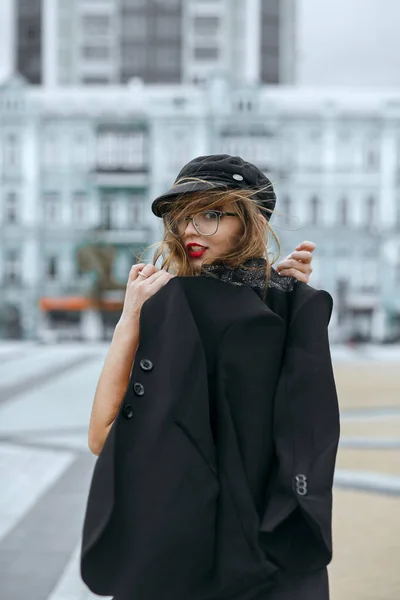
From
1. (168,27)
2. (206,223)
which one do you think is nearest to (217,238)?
(206,223)

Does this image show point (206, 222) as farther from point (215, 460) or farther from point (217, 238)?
point (215, 460)

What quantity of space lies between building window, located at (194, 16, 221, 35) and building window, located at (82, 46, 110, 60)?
7.50 meters

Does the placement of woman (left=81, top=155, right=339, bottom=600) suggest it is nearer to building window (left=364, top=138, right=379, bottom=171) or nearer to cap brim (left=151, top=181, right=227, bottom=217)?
cap brim (left=151, top=181, right=227, bottom=217)

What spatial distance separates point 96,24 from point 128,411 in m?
62.0

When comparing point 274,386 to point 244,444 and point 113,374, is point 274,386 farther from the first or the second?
point 113,374

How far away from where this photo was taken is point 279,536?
4.53ft

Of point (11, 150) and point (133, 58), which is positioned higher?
point (133, 58)

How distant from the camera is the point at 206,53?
57.5 m

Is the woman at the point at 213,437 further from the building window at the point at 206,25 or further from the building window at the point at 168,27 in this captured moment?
the building window at the point at 168,27

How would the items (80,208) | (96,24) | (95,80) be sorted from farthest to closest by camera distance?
(95,80) < (96,24) < (80,208)

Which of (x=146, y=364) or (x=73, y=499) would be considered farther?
(x=73, y=499)

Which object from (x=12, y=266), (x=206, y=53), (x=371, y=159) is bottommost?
(x=12, y=266)

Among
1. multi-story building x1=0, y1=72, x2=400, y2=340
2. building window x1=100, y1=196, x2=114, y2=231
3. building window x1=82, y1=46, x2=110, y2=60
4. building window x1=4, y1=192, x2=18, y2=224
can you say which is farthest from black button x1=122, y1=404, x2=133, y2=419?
building window x1=82, y1=46, x2=110, y2=60

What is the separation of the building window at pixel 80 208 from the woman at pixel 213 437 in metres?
32.8
